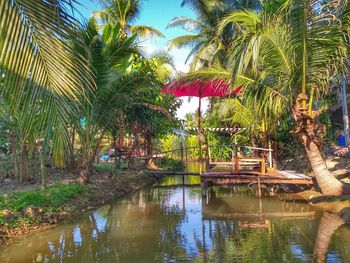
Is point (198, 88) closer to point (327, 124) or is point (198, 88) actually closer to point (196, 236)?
point (327, 124)

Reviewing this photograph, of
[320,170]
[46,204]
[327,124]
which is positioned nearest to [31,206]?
[46,204]

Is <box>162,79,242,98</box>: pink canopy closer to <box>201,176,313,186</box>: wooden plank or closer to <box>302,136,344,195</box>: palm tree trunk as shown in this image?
<box>201,176,313,186</box>: wooden plank

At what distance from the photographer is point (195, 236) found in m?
6.95

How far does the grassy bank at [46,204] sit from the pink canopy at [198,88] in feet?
12.3

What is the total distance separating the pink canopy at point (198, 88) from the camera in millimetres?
11633

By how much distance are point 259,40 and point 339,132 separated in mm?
10588

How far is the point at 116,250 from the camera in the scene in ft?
20.4

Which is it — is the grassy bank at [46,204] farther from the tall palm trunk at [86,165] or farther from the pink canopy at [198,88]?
the pink canopy at [198,88]

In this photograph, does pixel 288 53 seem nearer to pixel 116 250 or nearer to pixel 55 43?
pixel 116 250

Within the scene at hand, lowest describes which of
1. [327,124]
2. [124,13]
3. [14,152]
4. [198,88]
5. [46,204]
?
[46,204]

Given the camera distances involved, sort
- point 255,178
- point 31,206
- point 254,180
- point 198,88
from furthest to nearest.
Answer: point 198,88, point 254,180, point 255,178, point 31,206

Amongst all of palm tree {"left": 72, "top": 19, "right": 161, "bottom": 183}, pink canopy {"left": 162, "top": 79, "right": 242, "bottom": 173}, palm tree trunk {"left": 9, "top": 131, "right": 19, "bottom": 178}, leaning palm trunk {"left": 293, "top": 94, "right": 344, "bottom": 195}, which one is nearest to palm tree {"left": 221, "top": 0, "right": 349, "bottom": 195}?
leaning palm trunk {"left": 293, "top": 94, "right": 344, "bottom": 195}

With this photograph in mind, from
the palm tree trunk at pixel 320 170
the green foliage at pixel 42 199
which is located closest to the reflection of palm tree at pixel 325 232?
the palm tree trunk at pixel 320 170

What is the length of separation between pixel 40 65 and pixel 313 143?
7.09m
